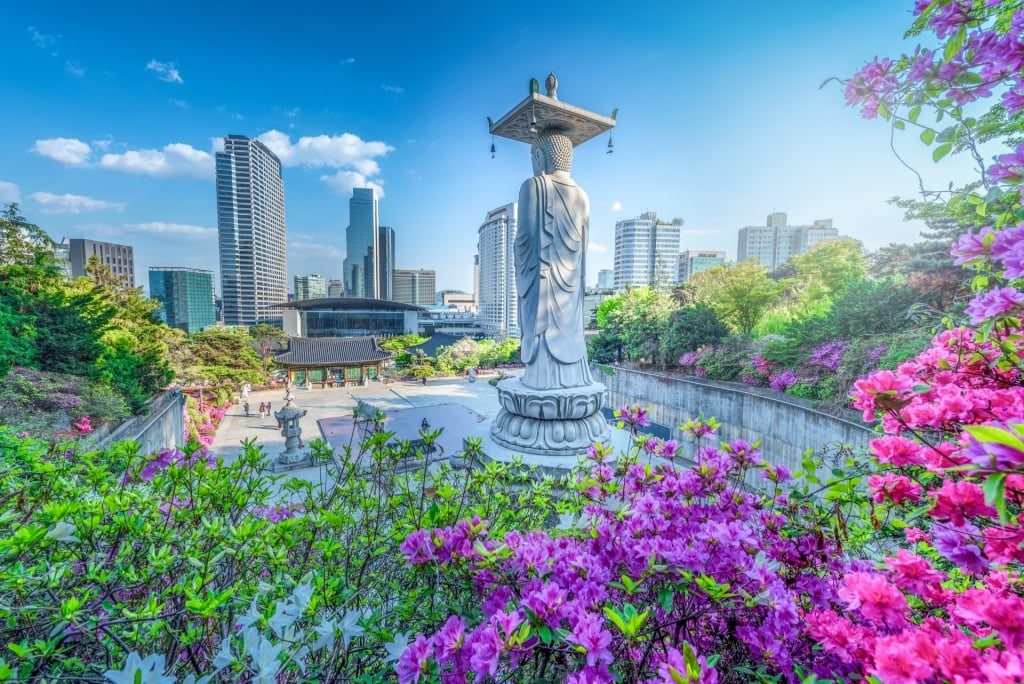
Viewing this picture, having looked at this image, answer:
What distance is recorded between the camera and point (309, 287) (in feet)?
242

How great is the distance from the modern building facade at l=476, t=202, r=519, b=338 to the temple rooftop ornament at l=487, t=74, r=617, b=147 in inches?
1469

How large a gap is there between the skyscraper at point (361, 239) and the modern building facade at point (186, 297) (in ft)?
130

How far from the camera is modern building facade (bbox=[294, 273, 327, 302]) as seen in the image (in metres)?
72.2

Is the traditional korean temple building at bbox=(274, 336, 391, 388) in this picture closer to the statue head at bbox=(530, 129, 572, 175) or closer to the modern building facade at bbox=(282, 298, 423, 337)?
the modern building facade at bbox=(282, 298, 423, 337)

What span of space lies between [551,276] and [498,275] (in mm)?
41619

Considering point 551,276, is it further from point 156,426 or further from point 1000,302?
point 156,426

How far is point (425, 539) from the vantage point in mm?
1107

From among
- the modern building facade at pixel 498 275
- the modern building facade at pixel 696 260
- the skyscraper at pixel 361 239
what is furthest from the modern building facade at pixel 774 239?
the skyscraper at pixel 361 239

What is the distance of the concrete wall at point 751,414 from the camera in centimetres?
543

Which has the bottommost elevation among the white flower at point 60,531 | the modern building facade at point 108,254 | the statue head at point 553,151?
the white flower at point 60,531

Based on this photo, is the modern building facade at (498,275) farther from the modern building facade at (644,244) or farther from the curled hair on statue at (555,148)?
the curled hair on statue at (555,148)

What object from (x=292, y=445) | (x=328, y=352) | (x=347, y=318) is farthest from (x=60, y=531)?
(x=347, y=318)

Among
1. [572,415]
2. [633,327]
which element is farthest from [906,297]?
[572,415]

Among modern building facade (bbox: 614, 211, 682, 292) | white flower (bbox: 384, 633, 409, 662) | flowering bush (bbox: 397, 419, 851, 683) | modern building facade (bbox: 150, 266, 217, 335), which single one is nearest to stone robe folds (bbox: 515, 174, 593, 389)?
flowering bush (bbox: 397, 419, 851, 683)
